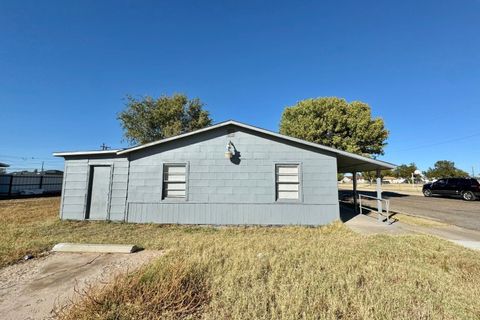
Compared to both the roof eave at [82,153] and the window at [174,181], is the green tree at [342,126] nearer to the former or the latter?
the window at [174,181]

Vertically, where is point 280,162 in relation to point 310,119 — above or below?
below

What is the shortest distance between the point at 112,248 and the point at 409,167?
242 feet

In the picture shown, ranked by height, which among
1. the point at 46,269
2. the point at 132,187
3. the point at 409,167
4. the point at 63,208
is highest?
the point at 409,167

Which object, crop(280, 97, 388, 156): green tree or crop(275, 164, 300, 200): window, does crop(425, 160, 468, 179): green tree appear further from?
crop(275, 164, 300, 200): window

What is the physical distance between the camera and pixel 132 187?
8812mm

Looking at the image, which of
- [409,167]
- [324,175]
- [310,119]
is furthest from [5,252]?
[409,167]

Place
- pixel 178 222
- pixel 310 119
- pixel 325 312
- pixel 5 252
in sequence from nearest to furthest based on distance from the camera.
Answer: pixel 325 312 < pixel 5 252 < pixel 178 222 < pixel 310 119

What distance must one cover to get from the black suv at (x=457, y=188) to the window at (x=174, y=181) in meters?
22.1

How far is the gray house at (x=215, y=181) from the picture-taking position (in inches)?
333

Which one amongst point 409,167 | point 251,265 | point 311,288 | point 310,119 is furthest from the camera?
point 409,167

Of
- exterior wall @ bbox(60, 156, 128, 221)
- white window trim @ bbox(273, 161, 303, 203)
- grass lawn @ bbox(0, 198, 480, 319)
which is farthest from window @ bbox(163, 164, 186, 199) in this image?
white window trim @ bbox(273, 161, 303, 203)

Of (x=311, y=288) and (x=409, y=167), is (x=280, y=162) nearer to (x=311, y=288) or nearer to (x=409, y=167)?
(x=311, y=288)

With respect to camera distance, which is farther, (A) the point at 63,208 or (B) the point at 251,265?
(A) the point at 63,208

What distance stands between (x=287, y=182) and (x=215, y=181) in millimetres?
2628
